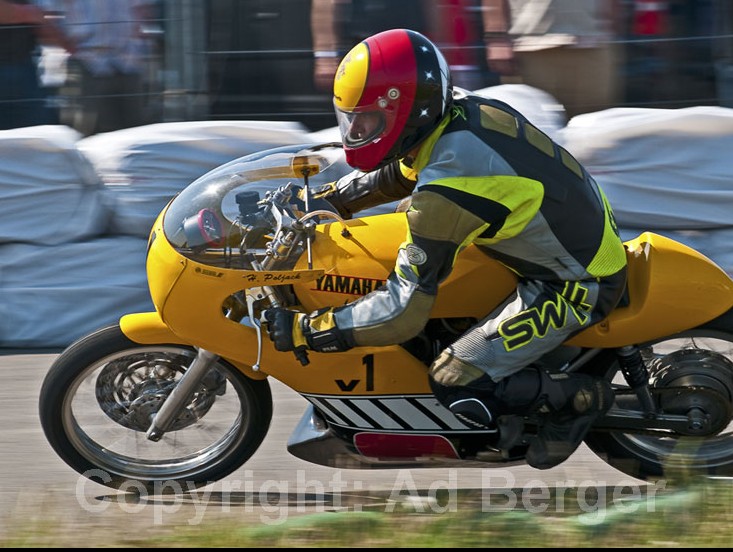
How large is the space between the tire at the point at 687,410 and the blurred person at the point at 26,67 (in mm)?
4165

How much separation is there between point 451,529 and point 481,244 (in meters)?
0.97

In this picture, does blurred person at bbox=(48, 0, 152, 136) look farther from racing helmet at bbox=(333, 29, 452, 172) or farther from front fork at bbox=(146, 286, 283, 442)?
racing helmet at bbox=(333, 29, 452, 172)

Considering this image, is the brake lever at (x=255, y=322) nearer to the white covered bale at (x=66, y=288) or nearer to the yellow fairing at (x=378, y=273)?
the yellow fairing at (x=378, y=273)

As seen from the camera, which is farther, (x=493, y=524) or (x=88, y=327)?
(x=88, y=327)

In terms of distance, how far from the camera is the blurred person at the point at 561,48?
722cm

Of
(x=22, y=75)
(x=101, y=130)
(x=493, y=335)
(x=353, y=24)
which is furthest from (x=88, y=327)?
(x=493, y=335)

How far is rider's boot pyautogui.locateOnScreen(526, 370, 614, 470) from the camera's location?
432cm

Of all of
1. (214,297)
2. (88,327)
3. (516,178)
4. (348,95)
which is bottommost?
(88,327)

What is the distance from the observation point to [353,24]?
761 cm

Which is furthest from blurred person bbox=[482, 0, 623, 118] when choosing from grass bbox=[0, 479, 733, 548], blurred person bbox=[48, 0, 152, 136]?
grass bbox=[0, 479, 733, 548]

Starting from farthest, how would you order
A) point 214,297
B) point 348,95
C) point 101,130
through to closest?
point 101,130, point 214,297, point 348,95

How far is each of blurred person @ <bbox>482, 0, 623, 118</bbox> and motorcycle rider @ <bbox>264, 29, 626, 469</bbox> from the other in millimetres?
3094

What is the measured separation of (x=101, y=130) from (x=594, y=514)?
171 inches

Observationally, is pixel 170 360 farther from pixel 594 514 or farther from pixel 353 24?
pixel 353 24
